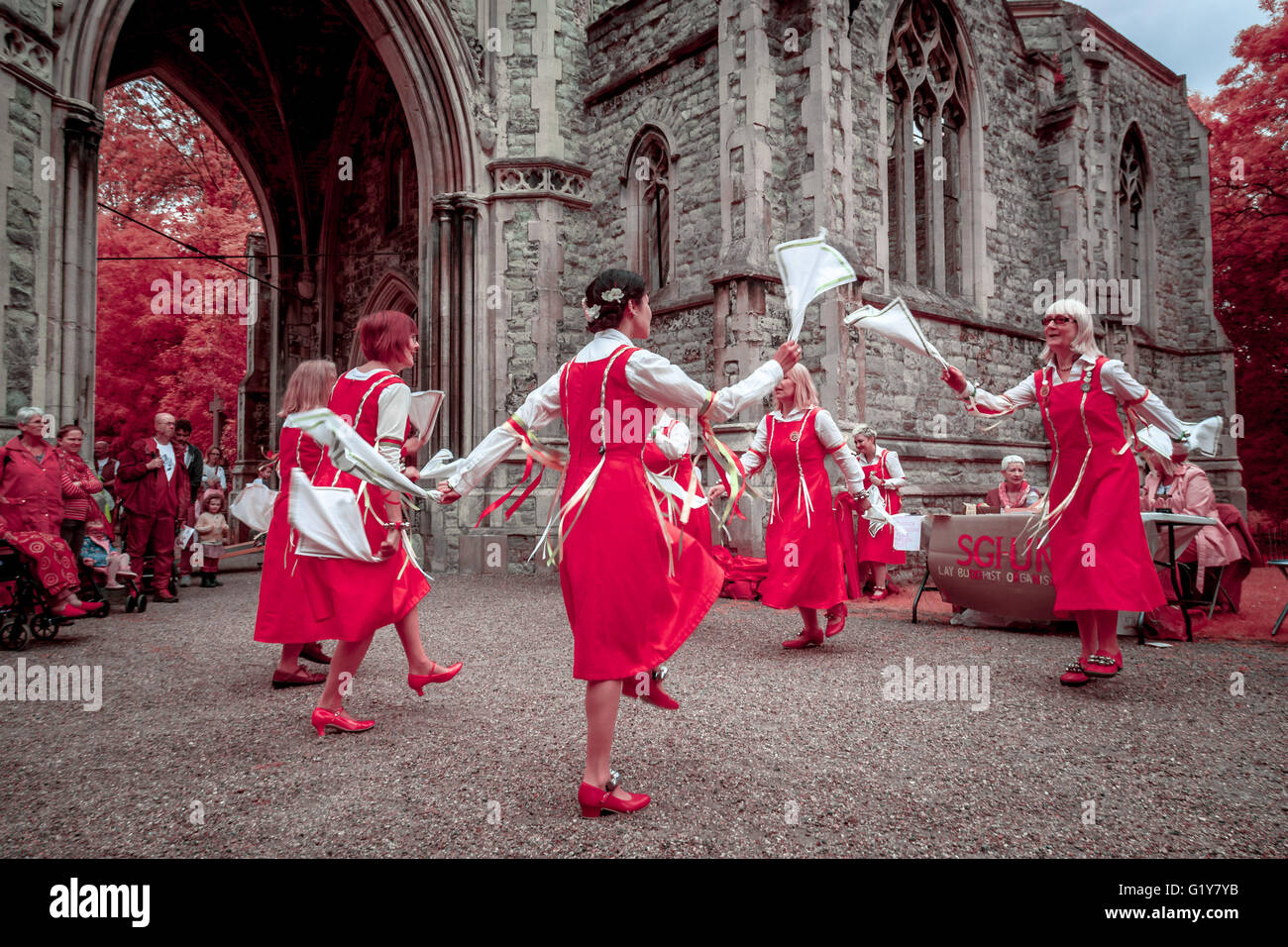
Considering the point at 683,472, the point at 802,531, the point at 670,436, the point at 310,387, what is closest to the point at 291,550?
the point at 310,387

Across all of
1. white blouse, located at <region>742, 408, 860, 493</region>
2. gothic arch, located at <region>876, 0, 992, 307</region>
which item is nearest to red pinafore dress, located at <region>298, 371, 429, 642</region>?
white blouse, located at <region>742, 408, 860, 493</region>

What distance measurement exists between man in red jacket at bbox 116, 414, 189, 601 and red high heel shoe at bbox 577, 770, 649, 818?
Answer: 794 cm

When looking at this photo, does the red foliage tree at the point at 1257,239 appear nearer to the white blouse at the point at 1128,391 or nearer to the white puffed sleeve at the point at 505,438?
the white blouse at the point at 1128,391

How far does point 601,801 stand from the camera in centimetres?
269

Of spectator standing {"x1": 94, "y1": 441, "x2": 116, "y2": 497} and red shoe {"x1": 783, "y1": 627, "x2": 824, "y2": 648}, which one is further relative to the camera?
spectator standing {"x1": 94, "y1": 441, "x2": 116, "y2": 497}

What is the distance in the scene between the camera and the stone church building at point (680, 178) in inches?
342

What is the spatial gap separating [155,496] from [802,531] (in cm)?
720

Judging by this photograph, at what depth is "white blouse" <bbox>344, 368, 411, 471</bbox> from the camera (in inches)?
150

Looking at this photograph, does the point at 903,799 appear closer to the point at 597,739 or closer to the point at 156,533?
the point at 597,739
